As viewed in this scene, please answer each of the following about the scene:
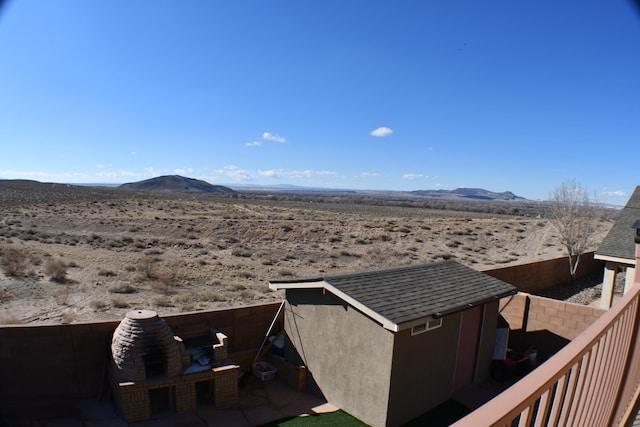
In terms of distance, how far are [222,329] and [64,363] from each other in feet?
11.1

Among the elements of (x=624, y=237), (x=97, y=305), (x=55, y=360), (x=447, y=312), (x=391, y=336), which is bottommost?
(x=97, y=305)

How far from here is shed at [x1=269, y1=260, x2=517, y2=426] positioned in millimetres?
7582

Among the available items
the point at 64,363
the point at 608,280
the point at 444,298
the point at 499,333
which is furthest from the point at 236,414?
the point at 608,280

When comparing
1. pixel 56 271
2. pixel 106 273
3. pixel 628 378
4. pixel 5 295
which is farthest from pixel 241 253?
pixel 628 378

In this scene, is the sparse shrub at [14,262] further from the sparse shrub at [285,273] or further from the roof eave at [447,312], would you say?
the roof eave at [447,312]

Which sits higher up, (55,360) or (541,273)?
(541,273)

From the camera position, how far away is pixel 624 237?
13820 millimetres

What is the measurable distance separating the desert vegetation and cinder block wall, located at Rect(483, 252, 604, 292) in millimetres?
2869

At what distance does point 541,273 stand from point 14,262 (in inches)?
974

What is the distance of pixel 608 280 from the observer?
13492 millimetres

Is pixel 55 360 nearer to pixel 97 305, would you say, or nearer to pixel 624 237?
pixel 97 305

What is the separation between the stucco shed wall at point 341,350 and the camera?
25.1 ft

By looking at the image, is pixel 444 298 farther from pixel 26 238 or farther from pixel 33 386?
pixel 26 238

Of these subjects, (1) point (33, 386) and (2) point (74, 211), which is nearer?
(1) point (33, 386)
